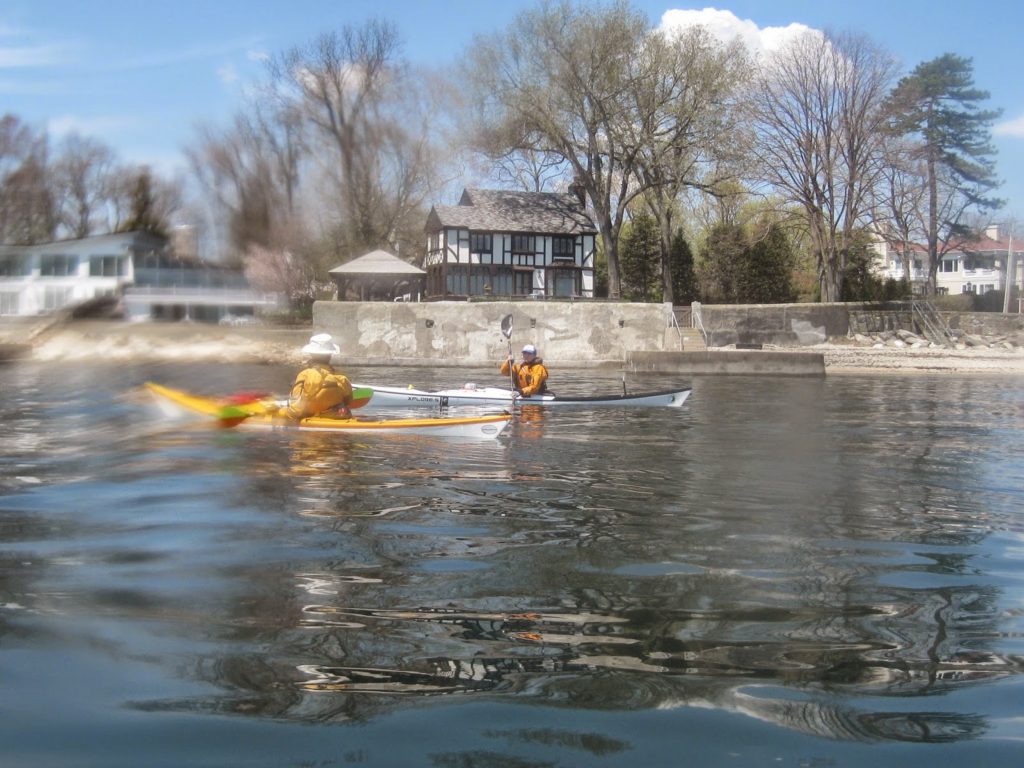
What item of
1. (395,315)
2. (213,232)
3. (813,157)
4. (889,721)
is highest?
(813,157)

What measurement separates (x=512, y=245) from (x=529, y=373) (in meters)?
34.8

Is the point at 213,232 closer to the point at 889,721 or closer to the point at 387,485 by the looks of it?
the point at 387,485

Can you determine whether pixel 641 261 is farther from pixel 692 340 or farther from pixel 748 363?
pixel 748 363

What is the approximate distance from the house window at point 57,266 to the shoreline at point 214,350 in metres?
13.9

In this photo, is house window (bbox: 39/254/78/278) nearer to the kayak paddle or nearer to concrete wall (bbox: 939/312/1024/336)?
the kayak paddle

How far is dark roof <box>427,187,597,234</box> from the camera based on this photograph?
49281 mm

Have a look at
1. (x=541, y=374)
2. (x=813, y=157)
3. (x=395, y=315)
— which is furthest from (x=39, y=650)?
(x=813, y=157)

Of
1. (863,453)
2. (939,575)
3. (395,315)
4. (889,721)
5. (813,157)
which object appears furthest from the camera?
(813,157)

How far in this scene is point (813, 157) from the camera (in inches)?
1591

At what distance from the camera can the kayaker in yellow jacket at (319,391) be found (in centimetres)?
1173

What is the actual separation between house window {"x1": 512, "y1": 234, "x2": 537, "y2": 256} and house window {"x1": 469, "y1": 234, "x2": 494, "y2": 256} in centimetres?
131

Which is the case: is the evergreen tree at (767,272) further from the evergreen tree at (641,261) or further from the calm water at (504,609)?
the calm water at (504,609)

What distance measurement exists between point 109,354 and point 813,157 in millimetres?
27600

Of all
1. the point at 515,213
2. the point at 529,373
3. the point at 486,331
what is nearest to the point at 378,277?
the point at 515,213
